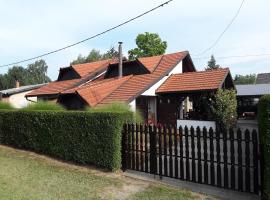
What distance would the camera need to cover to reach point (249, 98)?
36125 mm

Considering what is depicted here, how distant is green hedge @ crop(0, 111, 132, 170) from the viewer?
369 inches

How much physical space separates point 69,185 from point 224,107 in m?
12.0

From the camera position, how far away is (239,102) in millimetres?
36406

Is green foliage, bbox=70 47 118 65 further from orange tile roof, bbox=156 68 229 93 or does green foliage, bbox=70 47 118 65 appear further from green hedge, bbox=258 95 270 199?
green hedge, bbox=258 95 270 199

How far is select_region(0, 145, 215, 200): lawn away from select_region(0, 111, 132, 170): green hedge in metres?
0.43

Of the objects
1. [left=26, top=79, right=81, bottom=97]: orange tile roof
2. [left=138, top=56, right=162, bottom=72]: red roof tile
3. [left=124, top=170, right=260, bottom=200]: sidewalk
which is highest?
[left=138, top=56, right=162, bottom=72]: red roof tile

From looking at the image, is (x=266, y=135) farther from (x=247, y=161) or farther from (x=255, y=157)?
(x=247, y=161)

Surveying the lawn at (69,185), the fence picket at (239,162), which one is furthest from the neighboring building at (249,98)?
the fence picket at (239,162)

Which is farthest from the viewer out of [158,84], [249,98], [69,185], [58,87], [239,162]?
[249,98]

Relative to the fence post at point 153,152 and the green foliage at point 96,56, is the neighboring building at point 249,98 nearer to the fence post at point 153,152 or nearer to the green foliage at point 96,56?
the fence post at point 153,152

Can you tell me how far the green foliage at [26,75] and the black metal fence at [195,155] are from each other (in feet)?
305

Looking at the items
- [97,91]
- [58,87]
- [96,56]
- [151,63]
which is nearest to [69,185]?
[97,91]

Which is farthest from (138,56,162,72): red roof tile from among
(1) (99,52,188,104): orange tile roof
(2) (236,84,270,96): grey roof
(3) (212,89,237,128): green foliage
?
(2) (236,84,270,96): grey roof

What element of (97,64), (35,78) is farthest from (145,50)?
(35,78)
